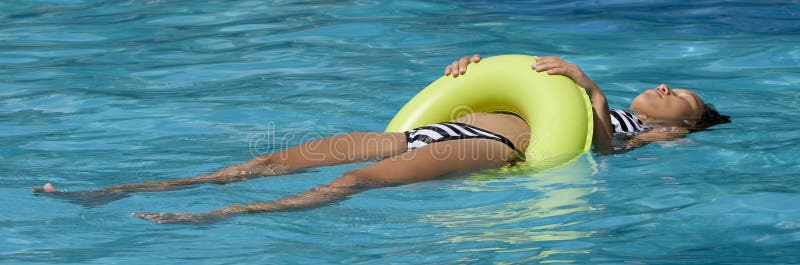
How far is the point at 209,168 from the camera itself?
5066 mm

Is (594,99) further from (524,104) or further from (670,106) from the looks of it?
(670,106)

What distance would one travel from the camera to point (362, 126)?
5.91 meters

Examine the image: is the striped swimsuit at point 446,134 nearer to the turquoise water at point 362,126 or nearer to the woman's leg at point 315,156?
the woman's leg at point 315,156

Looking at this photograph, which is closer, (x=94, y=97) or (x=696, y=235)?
(x=696, y=235)

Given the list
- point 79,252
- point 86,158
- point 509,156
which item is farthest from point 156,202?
point 509,156

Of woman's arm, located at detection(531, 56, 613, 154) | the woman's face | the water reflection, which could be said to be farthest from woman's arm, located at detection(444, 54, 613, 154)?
the woman's face

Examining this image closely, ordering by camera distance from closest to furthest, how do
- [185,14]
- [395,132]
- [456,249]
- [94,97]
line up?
[456,249], [395,132], [94,97], [185,14]

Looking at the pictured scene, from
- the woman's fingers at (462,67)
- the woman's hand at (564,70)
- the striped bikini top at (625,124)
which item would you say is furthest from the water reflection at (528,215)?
the woman's fingers at (462,67)

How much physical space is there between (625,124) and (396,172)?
138 centimetres

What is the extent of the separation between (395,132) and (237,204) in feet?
3.46

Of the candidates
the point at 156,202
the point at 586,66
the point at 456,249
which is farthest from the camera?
the point at 586,66

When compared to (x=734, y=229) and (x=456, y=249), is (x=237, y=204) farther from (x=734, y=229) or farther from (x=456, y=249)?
(x=734, y=229)

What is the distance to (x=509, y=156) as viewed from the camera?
4812 mm

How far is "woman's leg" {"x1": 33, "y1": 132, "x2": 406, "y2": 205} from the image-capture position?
4.71m
